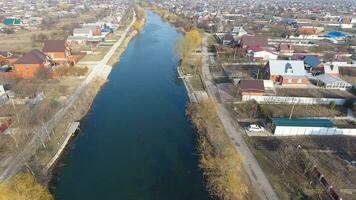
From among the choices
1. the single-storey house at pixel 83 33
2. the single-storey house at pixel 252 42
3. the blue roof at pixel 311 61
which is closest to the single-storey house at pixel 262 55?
the single-storey house at pixel 252 42

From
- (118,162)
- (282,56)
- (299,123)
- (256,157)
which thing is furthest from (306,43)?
(118,162)

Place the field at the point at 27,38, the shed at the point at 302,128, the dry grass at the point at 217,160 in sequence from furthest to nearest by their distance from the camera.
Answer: the field at the point at 27,38
the shed at the point at 302,128
the dry grass at the point at 217,160

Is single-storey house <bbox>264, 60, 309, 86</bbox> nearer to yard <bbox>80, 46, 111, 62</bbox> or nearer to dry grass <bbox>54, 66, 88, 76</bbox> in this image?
dry grass <bbox>54, 66, 88, 76</bbox>

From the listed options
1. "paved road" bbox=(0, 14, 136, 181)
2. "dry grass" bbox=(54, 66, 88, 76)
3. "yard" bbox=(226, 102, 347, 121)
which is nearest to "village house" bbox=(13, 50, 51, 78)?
"dry grass" bbox=(54, 66, 88, 76)

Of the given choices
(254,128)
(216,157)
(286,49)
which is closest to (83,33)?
(286,49)

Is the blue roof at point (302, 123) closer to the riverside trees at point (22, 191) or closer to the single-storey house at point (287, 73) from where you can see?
the single-storey house at point (287, 73)

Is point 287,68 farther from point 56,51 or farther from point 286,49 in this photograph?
point 56,51

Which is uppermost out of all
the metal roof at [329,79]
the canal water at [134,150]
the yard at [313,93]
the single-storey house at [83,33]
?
the metal roof at [329,79]
